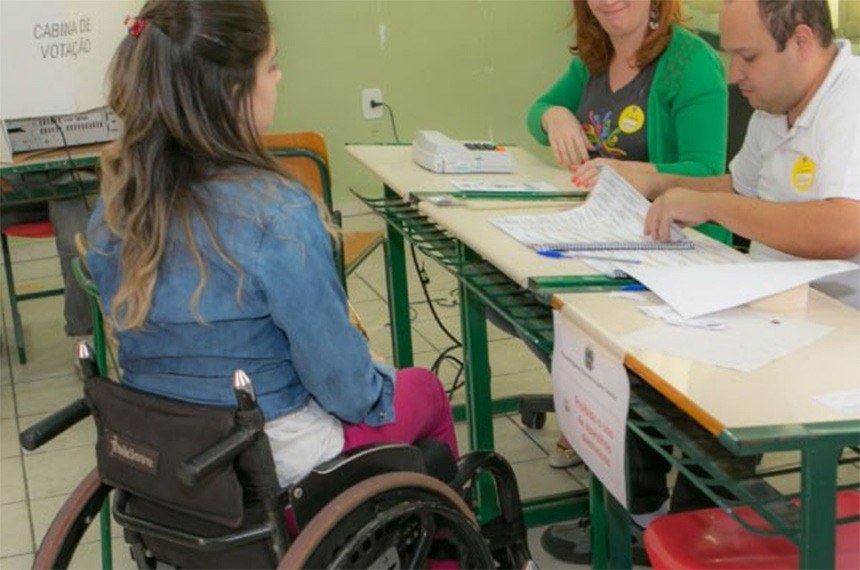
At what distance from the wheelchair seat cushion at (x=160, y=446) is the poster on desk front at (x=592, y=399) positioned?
1.56 feet

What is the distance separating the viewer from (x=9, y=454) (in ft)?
10.3

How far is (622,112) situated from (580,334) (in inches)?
46.1

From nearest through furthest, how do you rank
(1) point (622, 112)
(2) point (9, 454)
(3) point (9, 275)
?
(1) point (622, 112) → (2) point (9, 454) → (3) point (9, 275)

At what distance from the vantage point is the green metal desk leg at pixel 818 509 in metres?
1.25

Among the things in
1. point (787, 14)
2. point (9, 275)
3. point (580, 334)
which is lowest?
point (9, 275)

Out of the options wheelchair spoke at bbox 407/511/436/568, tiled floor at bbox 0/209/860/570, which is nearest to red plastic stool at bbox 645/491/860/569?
wheelchair spoke at bbox 407/511/436/568

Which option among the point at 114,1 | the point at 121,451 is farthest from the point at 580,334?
the point at 114,1

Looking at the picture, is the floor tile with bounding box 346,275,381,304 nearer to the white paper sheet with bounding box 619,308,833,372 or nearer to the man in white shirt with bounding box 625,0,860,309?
the man in white shirt with bounding box 625,0,860,309

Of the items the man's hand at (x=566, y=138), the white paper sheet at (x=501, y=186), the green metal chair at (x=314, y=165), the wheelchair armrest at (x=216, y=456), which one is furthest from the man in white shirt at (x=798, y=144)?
the green metal chair at (x=314, y=165)

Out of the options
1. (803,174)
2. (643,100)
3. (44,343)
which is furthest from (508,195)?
(44,343)

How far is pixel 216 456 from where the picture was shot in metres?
1.44

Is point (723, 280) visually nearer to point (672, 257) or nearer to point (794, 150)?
point (672, 257)

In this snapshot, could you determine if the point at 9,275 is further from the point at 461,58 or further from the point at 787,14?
the point at 787,14

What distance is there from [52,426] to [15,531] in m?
1.14
